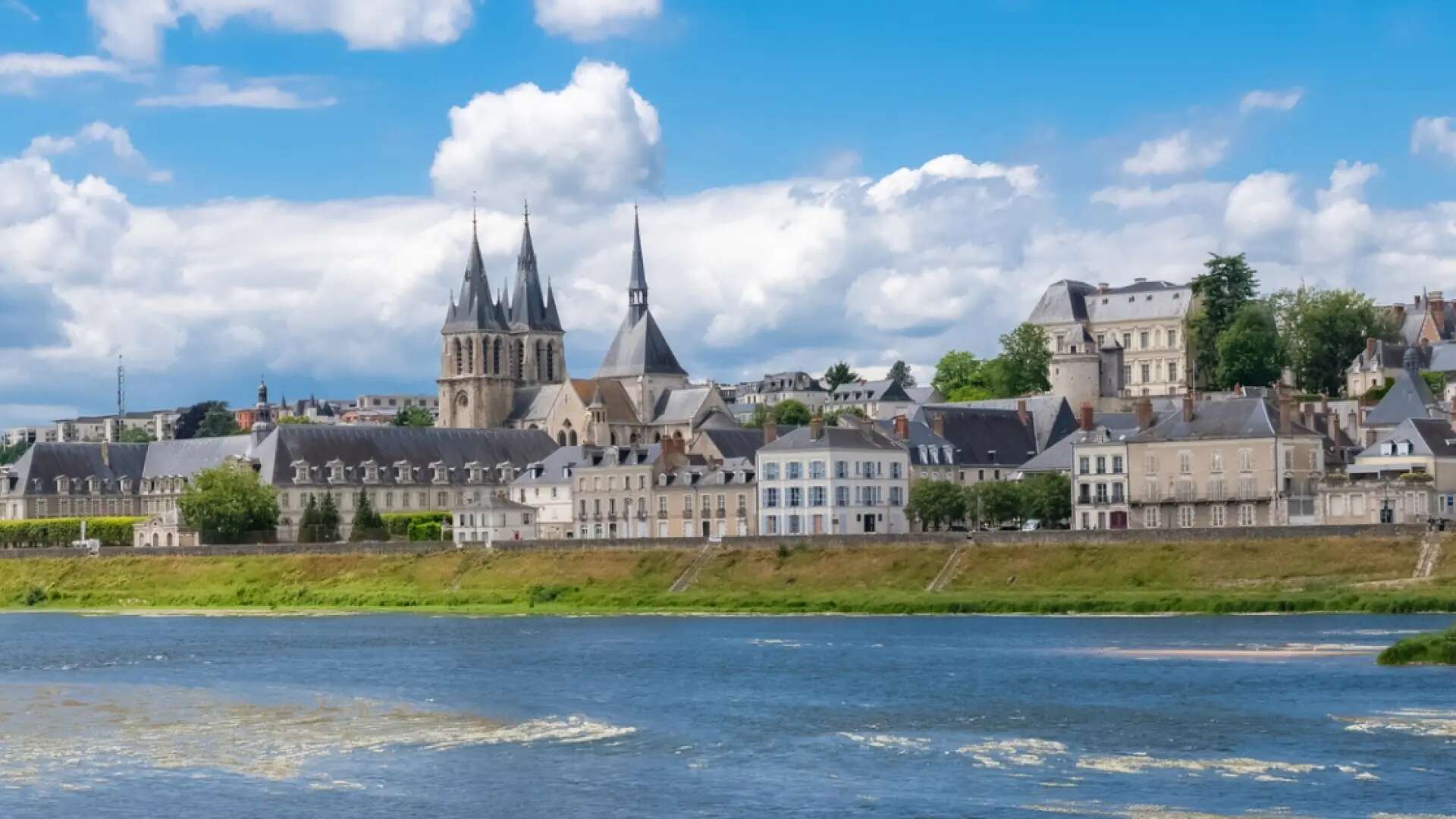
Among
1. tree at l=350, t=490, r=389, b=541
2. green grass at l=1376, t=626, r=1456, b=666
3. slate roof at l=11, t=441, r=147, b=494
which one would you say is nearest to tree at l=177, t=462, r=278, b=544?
tree at l=350, t=490, r=389, b=541

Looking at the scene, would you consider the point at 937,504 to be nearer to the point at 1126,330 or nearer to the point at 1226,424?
the point at 1226,424

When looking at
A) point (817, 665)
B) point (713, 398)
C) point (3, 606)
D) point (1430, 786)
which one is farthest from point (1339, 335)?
point (1430, 786)

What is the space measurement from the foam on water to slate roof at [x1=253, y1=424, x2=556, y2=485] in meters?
84.6

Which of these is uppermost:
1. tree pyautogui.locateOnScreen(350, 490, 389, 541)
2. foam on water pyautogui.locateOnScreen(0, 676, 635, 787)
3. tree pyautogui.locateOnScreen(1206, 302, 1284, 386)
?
tree pyautogui.locateOnScreen(1206, 302, 1284, 386)

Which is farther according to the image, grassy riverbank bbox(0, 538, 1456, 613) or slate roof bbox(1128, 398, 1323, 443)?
slate roof bbox(1128, 398, 1323, 443)

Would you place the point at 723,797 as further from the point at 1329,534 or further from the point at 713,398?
the point at 713,398

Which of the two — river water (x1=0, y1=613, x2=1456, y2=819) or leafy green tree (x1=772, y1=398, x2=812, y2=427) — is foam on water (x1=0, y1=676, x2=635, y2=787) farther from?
leafy green tree (x1=772, y1=398, x2=812, y2=427)

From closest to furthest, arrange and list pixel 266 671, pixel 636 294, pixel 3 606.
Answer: pixel 266 671
pixel 3 606
pixel 636 294

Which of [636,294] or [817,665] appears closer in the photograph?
[817,665]

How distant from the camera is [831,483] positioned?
4136 inches

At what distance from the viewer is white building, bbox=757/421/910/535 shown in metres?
105

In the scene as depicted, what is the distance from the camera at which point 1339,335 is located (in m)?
140

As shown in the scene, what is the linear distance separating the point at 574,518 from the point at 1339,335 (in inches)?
1967

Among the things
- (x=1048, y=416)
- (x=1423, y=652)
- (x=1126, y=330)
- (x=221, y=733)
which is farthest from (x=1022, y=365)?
(x=221, y=733)
